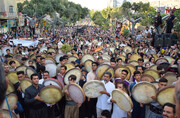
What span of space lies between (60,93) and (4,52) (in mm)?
8339

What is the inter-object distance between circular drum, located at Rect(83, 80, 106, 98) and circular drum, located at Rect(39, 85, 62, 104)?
0.70 m

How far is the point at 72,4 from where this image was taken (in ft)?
193

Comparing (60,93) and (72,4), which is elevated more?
(72,4)

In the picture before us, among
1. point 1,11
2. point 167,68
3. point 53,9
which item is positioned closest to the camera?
point 167,68

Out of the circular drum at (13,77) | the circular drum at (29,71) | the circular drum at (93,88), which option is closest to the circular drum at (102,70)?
the circular drum at (93,88)

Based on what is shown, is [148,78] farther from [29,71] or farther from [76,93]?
[29,71]

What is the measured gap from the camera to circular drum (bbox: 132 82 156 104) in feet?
14.5

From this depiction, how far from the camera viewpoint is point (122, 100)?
14.3 ft

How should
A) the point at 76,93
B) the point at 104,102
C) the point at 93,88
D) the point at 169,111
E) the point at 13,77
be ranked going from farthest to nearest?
the point at 13,77 < the point at 104,102 < the point at 93,88 < the point at 76,93 < the point at 169,111

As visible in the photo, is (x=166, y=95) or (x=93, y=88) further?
(x=93, y=88)

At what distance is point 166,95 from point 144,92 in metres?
0.61

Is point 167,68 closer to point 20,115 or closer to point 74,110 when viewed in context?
point 74,110

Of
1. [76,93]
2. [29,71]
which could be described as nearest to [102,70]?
[76,93]

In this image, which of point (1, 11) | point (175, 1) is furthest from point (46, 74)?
point (175, 1)
